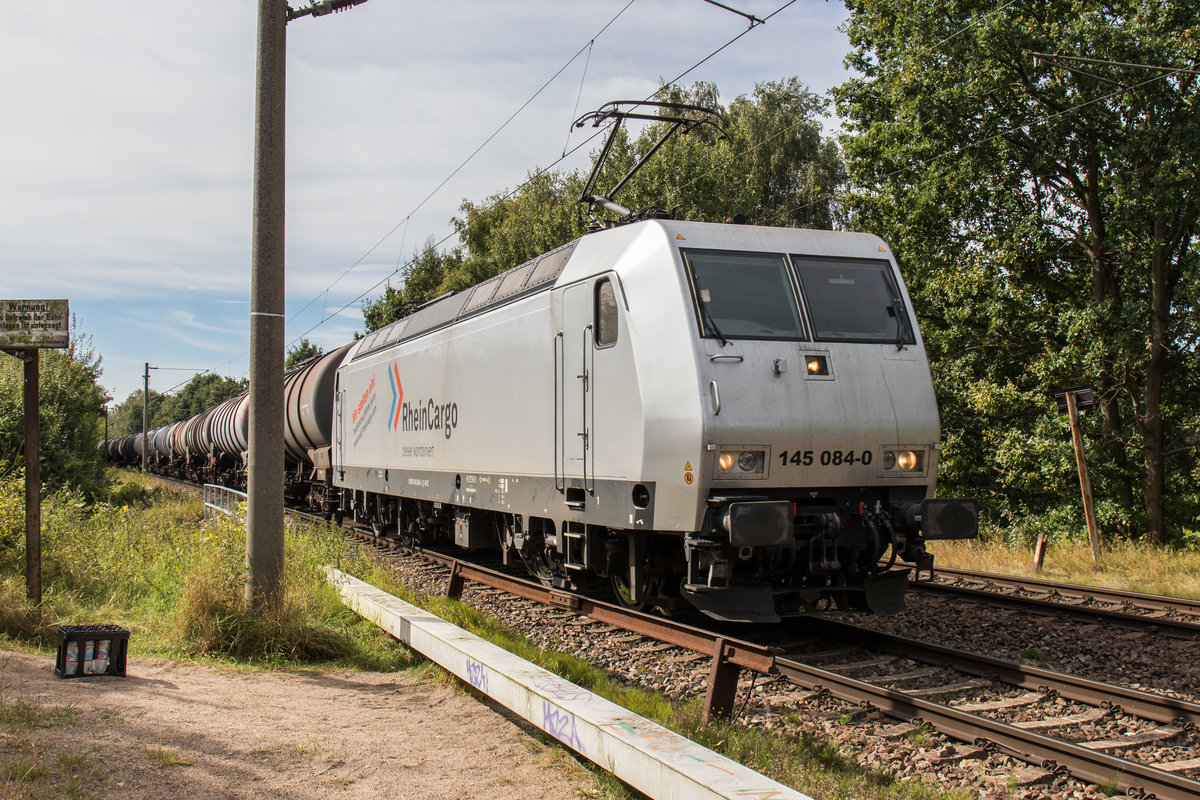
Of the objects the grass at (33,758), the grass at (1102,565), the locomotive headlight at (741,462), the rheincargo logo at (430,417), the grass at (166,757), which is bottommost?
the grass at (1102,565)

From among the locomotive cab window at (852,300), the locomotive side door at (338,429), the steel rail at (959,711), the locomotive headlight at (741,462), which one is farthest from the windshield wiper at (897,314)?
the locomotive side door at (338,429)

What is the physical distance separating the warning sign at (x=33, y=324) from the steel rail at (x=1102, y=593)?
26.6 feet

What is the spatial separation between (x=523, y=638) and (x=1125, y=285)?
14937mm

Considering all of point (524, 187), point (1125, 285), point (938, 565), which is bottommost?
point (938, 565)

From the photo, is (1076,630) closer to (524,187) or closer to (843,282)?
(843,282)

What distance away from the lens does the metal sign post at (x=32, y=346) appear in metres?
7.91

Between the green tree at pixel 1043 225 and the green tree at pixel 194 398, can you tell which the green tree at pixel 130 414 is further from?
the green tree at pixel 1043 225

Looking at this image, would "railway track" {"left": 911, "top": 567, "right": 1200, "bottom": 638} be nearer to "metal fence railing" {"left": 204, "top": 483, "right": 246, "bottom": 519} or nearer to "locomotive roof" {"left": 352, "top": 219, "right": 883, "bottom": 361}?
"locomotive roof" {"left": 352, "top": 219, "right": 883, "bottom": 361}

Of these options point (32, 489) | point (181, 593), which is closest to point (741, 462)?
point (181, 593)

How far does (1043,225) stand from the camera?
16.9 metres

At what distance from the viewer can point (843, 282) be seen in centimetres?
793

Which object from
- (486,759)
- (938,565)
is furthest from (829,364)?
(938,565)

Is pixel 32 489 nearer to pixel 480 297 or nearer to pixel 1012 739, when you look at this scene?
pixel 480 297

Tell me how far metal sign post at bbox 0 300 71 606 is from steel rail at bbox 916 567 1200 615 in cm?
787
